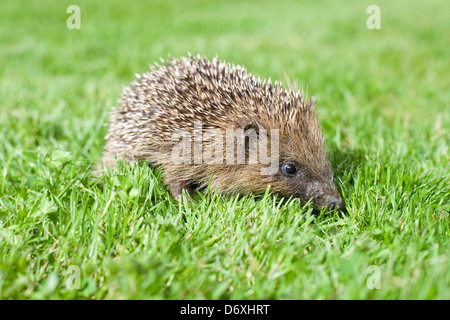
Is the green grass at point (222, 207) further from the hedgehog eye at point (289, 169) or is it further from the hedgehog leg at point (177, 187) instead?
the hedgehog eye at point (289, 169)

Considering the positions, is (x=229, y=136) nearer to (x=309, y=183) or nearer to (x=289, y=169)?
(x=289, y=169)

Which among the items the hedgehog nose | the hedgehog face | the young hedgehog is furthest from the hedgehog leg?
the hedgehog nose

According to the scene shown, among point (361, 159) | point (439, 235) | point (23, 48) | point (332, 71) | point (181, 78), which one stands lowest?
point (439, 235)

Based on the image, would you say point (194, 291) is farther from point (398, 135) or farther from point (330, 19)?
point (330, 19)

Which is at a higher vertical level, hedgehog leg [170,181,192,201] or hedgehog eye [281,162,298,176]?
hedgehog eye [281,162,298,176]

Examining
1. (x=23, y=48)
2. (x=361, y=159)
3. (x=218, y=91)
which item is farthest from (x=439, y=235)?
(x=23, y=48)

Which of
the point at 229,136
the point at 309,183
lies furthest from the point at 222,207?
the point at 309,183

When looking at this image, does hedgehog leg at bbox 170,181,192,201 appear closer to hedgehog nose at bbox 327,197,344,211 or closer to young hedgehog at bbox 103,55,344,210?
young hedgehog at bbox 103,55,344,210
